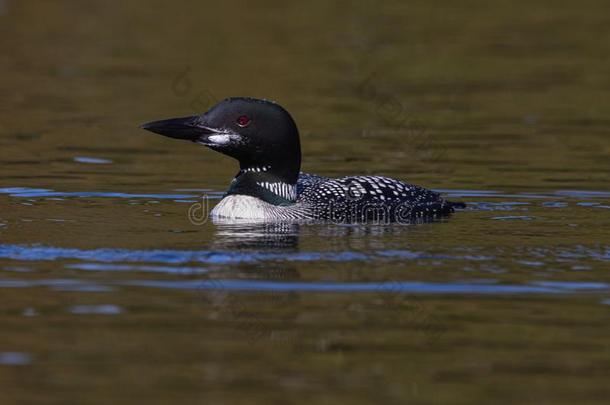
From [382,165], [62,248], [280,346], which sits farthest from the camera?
[382,165]

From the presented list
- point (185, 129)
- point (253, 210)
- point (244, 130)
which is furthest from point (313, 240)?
point (185, 129)

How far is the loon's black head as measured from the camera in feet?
27.3

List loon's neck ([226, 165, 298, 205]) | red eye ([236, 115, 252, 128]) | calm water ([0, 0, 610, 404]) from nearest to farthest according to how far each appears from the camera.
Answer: calm water ([0, 0, 610, 404]) → red eye ([236, 115, 252, 128]) → loon's neck ([226, 165, 298, 205])

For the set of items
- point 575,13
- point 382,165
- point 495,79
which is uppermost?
point 575,13

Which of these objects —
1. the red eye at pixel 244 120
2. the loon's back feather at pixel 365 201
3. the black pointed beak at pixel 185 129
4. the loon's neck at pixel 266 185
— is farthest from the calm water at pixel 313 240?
the red eye at pixel 244 120

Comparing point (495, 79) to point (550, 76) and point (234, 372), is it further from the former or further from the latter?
point (234, 372)

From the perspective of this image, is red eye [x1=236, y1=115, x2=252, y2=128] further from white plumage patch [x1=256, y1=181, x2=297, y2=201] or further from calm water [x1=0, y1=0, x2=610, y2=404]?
calm water [x1=0, y1=0, x2=610, y2=404]

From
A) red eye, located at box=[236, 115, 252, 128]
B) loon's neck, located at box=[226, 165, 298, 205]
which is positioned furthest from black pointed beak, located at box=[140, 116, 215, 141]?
loon's neck, located at box=[226, 165, 298, 205]

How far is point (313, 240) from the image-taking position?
764 centimetres

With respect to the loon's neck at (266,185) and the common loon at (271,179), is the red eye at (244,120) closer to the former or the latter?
the common loon at (271,179)

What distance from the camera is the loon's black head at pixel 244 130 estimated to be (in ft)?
27.3

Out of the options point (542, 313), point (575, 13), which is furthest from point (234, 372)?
point (575, 13)

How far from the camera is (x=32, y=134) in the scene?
40.0 ft

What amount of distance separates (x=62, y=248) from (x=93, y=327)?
1.64 metres
